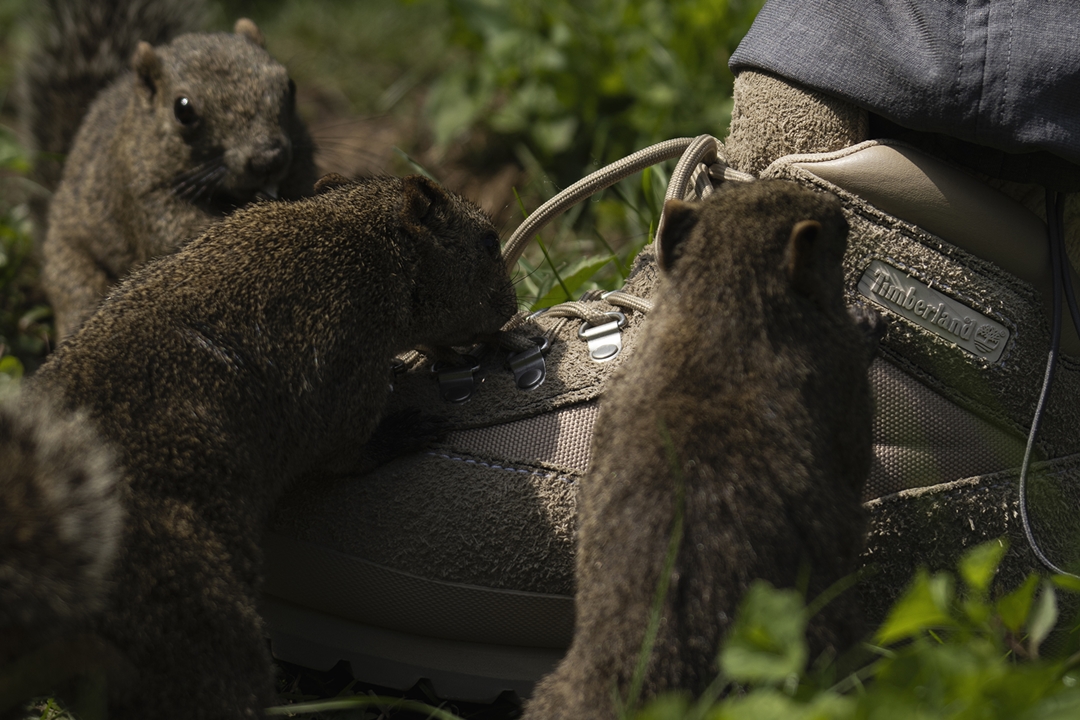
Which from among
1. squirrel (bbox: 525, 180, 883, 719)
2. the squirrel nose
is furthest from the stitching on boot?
the squirrel nose

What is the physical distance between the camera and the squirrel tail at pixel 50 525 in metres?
1.57

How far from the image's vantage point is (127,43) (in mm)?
5207

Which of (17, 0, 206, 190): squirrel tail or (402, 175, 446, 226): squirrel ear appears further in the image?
(17, 0, 206, 190): squirrel tail

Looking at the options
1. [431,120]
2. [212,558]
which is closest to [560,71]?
[431,120]

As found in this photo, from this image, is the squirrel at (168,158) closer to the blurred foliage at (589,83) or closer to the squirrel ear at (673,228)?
the blurred foliage at (589,83)

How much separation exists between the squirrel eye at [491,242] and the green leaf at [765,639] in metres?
1.55

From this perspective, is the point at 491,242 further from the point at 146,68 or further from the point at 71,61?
the point at 71,61

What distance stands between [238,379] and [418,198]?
69 cm

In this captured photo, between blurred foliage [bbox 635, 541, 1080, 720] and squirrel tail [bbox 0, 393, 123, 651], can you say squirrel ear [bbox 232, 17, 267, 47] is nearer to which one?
squirrel tail [bbox 0, 393, 123, 651]

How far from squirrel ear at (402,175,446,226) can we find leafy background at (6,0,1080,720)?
2.07 ft

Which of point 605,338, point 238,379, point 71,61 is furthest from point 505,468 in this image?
point 71,61

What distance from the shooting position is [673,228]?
1938mm

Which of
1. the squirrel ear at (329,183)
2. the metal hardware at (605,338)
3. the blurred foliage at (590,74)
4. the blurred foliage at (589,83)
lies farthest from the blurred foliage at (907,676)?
the blurred foliage at (590,74)

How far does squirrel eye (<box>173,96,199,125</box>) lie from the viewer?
13.1 feet
